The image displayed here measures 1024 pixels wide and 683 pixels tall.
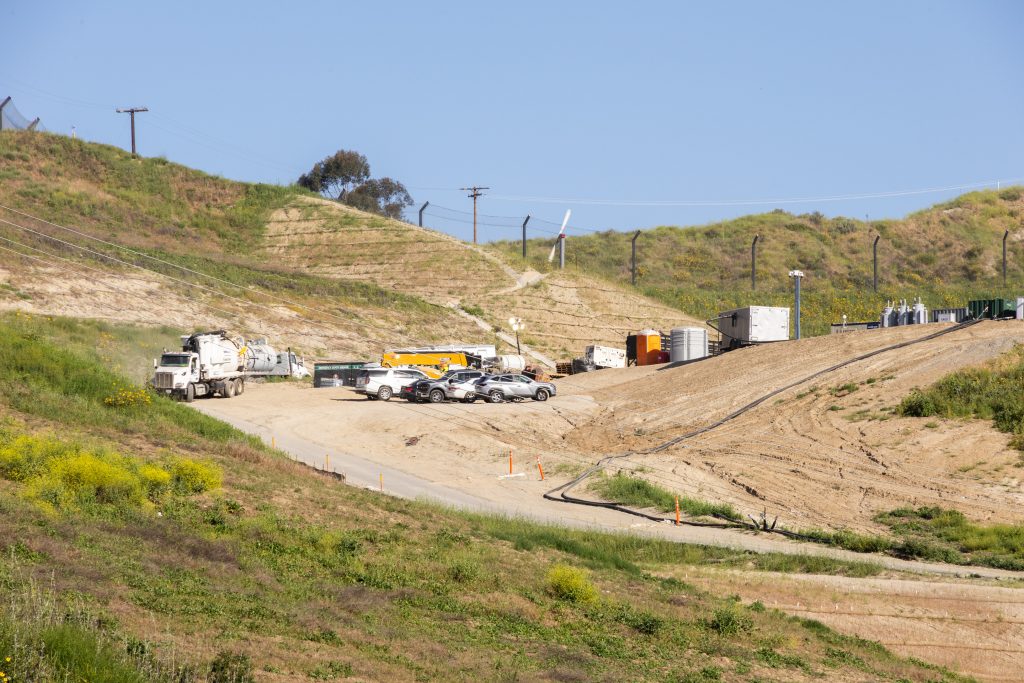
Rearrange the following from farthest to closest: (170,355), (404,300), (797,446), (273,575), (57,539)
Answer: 1. (404,300)
2. (170,355)
3. (797,446)
4. (273,575)
5. (57,539)

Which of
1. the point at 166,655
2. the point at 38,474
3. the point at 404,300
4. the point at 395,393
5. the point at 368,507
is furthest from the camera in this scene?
the point at 404,300

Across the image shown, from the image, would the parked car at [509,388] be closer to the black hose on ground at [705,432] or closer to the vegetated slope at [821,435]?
the vegetated slope at [821,435]

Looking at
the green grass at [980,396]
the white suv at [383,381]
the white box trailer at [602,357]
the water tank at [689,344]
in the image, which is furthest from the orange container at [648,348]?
the green grass at [980,396]

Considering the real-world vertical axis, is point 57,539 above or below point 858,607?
above

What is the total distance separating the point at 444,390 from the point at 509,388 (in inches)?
122

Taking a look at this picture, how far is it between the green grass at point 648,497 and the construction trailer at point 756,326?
90.2 ft

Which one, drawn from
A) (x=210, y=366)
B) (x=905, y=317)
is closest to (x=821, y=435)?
(x=905, y=317)

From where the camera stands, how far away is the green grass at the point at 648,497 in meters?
32.2

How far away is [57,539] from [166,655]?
Answer: 17.3ft

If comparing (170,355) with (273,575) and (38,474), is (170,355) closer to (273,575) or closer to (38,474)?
(38,474)

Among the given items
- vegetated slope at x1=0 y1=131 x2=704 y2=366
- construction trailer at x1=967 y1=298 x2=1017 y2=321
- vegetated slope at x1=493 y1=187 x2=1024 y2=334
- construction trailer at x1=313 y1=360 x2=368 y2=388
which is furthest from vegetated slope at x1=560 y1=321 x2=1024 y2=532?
vegetated slope at x1=493 y1=187 x2=1024 y2=334

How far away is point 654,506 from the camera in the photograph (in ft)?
108

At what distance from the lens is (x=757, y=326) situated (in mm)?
61312

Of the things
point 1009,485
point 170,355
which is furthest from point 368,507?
point 170,355
